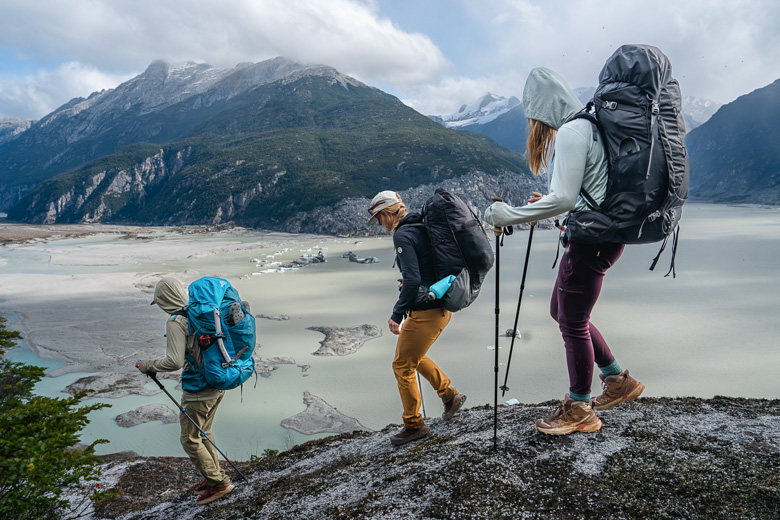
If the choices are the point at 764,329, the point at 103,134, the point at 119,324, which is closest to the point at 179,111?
the point at 103,134

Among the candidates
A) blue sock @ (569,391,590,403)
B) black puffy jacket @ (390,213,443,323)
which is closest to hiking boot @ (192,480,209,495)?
black puffy jacket @ (390,213,443,323)

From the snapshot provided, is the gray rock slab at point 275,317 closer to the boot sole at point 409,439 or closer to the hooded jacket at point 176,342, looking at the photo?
the hooded jacket at point 176,342

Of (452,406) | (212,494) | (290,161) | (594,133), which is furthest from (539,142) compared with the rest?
(290,161)

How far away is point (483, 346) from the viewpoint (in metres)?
14.3

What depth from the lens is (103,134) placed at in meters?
164

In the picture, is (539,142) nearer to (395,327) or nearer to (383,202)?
(383,202)

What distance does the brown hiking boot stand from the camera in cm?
303

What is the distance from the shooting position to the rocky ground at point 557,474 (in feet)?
6.96

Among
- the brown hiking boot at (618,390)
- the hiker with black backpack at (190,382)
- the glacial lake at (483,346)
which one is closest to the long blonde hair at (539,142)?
the brown hiking boot at (618,390)

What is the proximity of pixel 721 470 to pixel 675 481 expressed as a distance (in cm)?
26

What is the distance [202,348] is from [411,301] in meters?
1.63

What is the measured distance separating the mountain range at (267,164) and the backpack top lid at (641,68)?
61.6 metres

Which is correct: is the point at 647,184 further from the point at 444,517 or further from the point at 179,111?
the point at 179,111

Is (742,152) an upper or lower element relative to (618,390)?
upper
